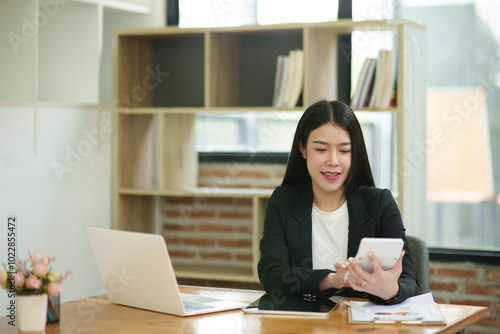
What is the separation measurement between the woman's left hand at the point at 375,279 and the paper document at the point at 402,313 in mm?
51

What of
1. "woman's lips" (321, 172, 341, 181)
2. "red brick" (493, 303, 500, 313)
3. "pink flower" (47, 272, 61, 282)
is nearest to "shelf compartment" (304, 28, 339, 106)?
"woman's lips" (321, 172, 341, 181)

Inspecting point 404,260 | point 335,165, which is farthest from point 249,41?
point 404,260

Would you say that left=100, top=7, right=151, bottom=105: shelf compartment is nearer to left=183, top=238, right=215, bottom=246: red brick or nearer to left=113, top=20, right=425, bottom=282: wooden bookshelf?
left=113, top=20, right=425, bottom=282: wooden bookshelf

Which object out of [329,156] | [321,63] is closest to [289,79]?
[321,63]

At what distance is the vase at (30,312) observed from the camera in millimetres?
1881

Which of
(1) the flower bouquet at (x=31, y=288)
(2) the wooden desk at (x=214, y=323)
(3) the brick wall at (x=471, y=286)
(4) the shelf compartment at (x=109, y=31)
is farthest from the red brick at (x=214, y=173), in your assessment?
(1) the flower bouquet at (x=31, y=288)

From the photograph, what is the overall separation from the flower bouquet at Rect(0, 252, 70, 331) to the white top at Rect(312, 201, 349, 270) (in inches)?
36.5

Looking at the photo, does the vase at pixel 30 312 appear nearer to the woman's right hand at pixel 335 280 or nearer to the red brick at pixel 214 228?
the woman's right hand at pixel 335 280

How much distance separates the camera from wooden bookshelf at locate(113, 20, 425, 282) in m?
3.62

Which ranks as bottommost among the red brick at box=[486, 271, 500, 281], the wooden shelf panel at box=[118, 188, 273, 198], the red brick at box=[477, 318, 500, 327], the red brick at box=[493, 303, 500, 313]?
the red brick at box=[477, 318, 500, 327]

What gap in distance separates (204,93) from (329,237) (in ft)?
5.66

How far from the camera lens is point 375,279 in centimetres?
204

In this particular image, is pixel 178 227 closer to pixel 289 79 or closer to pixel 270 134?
pixel 270 134

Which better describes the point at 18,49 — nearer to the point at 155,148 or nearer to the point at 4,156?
the point at 4,156
